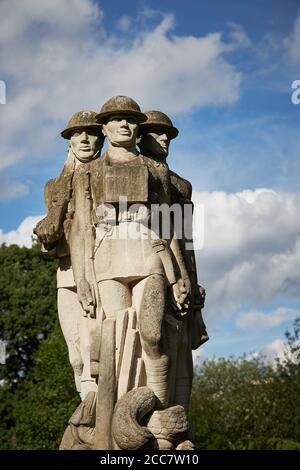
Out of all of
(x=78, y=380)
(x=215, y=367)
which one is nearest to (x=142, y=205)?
(x=78, y=380)

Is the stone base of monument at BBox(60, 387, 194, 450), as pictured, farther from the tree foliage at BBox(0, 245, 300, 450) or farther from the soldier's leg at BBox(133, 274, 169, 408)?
the tree foliage at BBox(0, 245, 300, 450)

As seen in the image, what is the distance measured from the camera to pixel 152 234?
35.8 ft

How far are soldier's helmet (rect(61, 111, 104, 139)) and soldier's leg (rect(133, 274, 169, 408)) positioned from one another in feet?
8.49

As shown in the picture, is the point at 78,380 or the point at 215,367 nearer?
the point at 78,380

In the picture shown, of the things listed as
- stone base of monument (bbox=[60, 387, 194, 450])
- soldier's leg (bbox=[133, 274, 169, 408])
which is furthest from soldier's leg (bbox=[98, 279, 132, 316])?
stone base of monument (bbox=[60, 387, 194, 450])

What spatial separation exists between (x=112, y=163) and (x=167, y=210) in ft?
3.04

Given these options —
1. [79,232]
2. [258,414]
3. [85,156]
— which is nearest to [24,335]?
[258,414]

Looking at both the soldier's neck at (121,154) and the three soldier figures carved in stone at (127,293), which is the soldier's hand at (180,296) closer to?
the three soldier figures carved in stone at (127,293)

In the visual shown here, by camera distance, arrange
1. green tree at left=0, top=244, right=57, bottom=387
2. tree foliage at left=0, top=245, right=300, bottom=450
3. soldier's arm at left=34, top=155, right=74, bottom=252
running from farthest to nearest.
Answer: green tree at left=0, top=244, right=57, bottom=387 → tree foliage at left=0, top=245, right=300, bottom=450 → soldier's arm at left=34, top=155, right=74, bottom=252

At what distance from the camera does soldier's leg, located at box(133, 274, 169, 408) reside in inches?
410

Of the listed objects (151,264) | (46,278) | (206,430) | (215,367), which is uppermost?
(215,367)

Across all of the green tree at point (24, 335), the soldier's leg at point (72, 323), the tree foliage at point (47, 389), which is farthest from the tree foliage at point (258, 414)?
the soldier's leg at point (72, 323)
